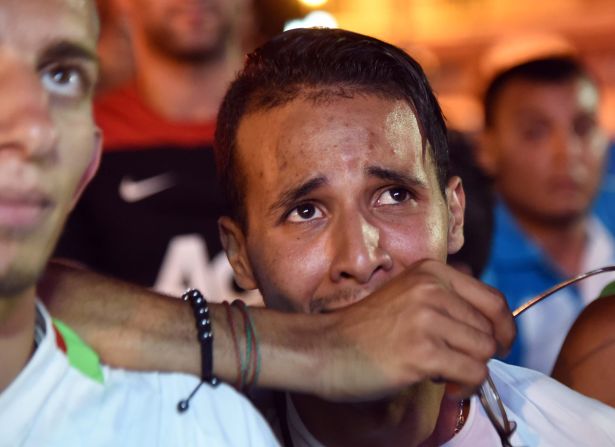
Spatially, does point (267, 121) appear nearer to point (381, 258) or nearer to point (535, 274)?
point (381, 258)

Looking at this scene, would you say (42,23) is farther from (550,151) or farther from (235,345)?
(550,151)

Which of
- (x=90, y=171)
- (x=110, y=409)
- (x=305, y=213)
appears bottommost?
(x=110, y=409)

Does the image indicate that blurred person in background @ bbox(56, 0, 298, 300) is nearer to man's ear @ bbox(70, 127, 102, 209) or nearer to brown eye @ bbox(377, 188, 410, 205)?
brown eye @ bbox(377, 188, 410, 205)

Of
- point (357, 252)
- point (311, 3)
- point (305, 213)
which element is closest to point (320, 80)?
point (305, 213)

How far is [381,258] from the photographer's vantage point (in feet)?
5.60

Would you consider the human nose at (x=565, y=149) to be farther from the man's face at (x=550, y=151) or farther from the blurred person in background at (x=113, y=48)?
the blurred person in background at (x=113, y=48)

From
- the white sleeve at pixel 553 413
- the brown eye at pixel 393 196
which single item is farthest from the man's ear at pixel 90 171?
the white sleeve at pixel 553 413

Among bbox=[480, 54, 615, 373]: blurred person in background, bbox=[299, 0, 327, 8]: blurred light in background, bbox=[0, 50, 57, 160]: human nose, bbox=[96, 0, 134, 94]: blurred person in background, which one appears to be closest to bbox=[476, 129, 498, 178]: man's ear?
bbox=[480, 54, 615, 373]: blurred person in background

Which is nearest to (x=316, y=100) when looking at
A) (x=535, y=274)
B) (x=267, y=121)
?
(x=267, y=121)

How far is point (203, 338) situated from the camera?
1586mm

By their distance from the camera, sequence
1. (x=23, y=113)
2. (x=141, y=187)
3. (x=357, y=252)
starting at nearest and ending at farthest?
(x=23, y=113) → (x=357, y=252) → (x=141, y=187)

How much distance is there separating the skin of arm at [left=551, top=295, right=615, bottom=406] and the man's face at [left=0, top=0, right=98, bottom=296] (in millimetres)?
1015

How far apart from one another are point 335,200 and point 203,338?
1.11 feet

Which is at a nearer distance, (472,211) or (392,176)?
(392,176)
